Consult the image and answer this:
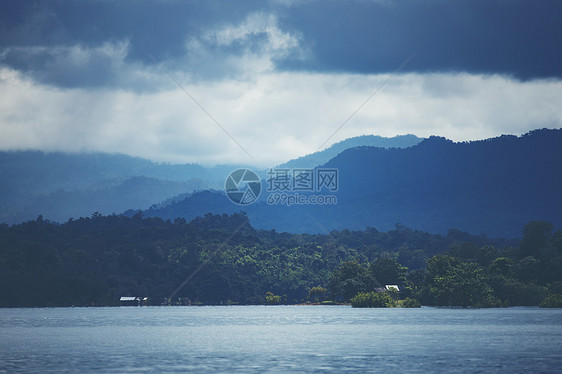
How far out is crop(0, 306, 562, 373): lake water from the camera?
44.4m

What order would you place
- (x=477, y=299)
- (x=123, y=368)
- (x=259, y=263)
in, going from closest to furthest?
(x=123, y=368)
(x=477, y=299)
(x=259, y=263)

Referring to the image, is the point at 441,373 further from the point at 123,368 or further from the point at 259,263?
the point at 259,263

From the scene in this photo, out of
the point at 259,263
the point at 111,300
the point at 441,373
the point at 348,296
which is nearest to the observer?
the point at 441,373

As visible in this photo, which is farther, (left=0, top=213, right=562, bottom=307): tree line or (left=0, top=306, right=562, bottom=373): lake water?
(left=0, top=213, right=562, bottom=307): tree line

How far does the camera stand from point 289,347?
56312mm

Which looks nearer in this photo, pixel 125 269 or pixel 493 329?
pixel 493 329

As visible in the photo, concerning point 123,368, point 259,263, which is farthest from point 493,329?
point 259,263

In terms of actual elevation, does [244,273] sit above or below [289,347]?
above

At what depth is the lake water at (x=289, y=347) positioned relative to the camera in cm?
4438

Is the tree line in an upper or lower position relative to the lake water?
upper

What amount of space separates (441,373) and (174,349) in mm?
22368

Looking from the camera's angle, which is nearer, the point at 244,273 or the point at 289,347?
the point at 289,347

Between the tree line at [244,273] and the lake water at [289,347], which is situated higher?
the tree line at [244,273]

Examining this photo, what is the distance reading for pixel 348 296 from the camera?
456 feet
